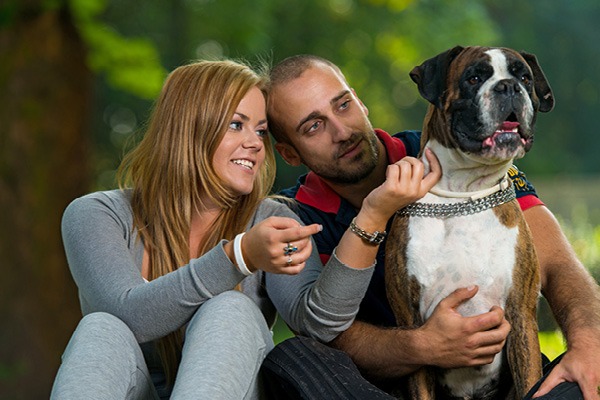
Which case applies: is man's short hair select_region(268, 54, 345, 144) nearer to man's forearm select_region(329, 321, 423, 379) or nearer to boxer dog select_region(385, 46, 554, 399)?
boxer dog select_region(385, 46, 554, 399)

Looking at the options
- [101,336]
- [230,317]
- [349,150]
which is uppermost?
[349,150]

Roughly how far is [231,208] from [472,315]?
92 cm

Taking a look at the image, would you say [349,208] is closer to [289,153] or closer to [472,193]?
[289,153]

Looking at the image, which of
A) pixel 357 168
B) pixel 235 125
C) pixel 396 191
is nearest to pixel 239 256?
pixel 396 191

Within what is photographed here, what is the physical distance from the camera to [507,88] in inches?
106

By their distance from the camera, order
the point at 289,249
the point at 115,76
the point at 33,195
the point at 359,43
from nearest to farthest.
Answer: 1. the point at 289,249
2. the point at 33,195
3. the point at 115,76
4. the point at 359,43

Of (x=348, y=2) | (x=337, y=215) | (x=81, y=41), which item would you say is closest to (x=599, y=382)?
(x=337, y=215)

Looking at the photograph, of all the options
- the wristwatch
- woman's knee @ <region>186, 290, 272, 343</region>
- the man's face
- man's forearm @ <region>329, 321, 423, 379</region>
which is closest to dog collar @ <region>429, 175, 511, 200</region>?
the wristwatch

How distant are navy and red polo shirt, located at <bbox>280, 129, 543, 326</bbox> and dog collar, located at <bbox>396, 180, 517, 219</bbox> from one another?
1.02ft

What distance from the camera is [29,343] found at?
7031mm

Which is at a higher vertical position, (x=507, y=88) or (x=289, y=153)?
(x=507, y=88)

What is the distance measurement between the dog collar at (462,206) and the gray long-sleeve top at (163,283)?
9.7 inches

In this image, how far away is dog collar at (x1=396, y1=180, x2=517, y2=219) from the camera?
282 centimetres

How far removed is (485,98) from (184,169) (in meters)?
1.05
